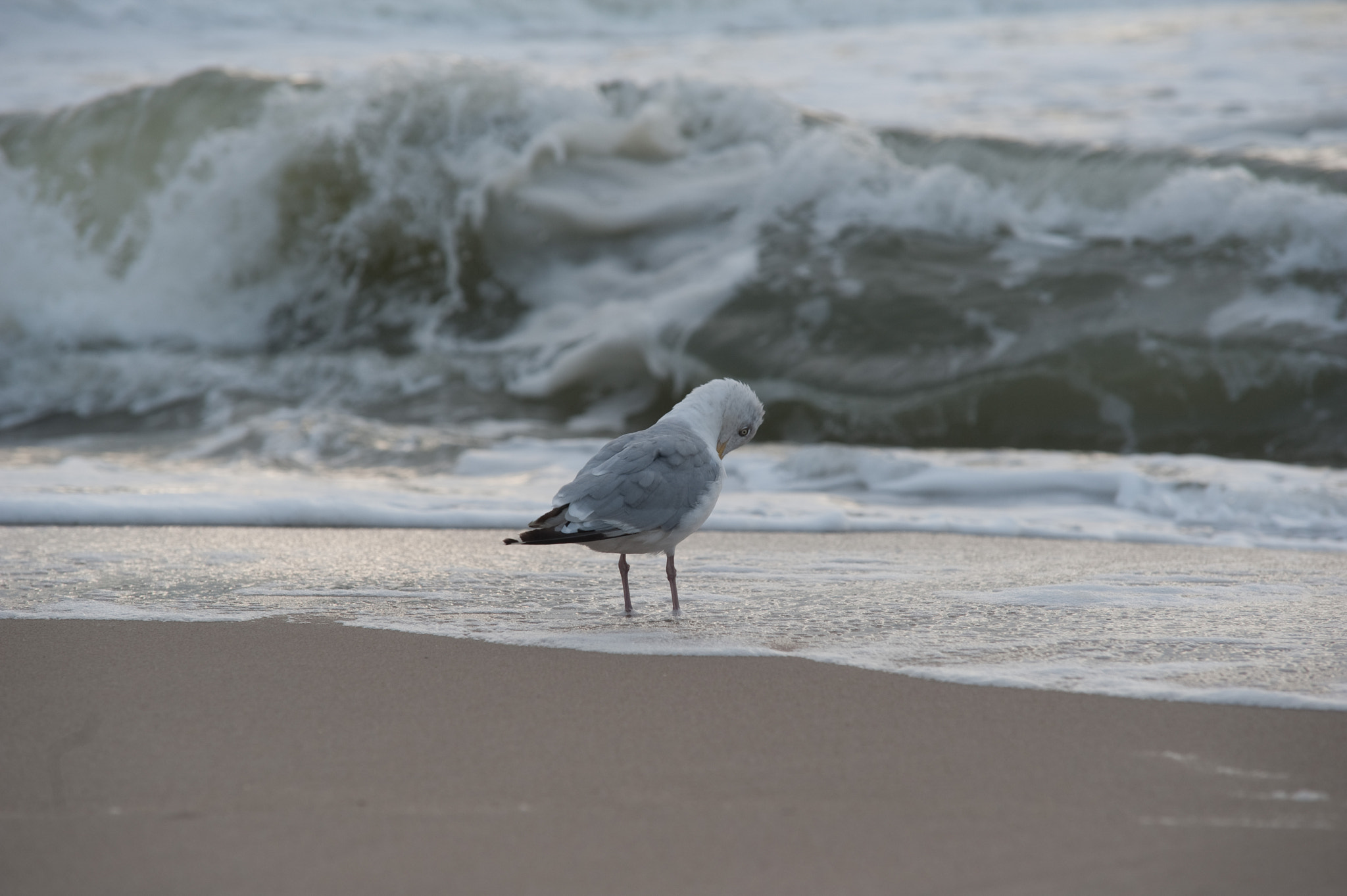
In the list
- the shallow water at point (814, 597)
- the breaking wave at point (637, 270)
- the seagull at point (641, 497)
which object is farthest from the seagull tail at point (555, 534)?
the breaking wave at point (637, 270)

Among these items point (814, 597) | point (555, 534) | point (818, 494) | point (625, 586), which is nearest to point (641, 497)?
point (555, 534)

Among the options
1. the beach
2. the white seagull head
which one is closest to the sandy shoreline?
the beach

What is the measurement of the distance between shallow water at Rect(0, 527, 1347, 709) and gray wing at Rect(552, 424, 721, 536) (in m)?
0.31

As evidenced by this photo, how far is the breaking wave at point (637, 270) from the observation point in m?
6.91

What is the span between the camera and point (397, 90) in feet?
30.8

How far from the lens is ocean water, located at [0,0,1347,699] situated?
524 cm

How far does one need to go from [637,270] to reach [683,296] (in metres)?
0.70

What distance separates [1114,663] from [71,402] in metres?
7.12

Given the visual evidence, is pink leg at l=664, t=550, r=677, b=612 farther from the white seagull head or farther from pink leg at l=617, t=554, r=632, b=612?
the white seagull head

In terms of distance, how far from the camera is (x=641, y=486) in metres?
3.03

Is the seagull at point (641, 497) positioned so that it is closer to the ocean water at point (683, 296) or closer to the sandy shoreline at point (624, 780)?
the sandy shoreline at point (624, 780)

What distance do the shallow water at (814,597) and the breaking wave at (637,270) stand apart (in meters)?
2.59

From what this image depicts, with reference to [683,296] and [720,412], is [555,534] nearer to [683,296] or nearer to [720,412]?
[720,412]

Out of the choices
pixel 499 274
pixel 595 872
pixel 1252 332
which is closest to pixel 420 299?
pixel 499 274
